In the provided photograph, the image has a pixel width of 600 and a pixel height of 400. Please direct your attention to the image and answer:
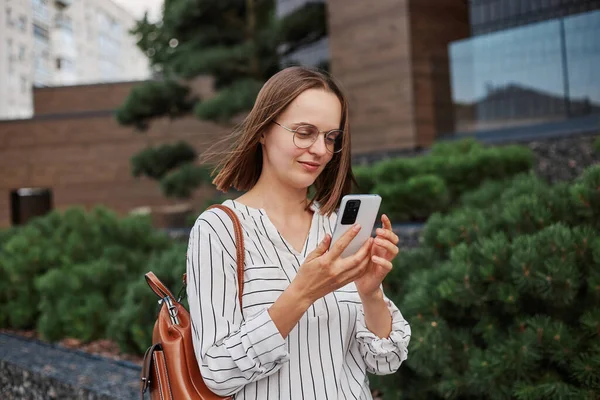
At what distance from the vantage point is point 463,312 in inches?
99.9

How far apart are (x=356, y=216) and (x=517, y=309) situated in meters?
1.43

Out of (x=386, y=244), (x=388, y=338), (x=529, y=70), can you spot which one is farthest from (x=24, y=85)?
(x=386, y=244)

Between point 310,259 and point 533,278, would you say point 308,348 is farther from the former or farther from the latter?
point 533,278

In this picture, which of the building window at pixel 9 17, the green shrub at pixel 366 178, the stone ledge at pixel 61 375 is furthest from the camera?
the building window at pixel 9 17

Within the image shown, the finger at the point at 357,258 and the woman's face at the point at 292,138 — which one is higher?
the woman's face at the point at 292,138

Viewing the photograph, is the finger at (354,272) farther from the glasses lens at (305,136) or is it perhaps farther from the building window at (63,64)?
the building window at (63,64)

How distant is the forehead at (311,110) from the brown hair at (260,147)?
0.01 m

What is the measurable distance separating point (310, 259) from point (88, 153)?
51.0ft

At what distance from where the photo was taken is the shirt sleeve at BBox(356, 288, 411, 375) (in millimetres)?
1423

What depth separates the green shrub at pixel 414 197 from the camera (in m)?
4.82

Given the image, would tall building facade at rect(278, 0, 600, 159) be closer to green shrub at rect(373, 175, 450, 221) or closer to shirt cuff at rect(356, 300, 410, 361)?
green shrub at rect(373, 175, 450, 221)

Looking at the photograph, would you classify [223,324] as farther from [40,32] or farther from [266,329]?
[40,32]

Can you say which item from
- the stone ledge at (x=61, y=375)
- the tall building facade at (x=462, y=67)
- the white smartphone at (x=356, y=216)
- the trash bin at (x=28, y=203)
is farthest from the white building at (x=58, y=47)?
the white smartphone at (x=356, y=216)

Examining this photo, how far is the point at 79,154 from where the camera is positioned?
15852 millimetres
